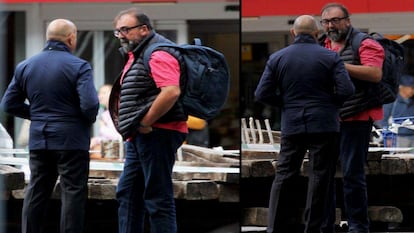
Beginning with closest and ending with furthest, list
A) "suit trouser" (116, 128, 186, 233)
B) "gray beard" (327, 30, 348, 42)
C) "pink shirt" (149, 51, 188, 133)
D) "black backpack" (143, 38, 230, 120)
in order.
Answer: "pink shirt" (149, 51, 188, 133)
"suit trouser" (116, 128, 186, 233)
"black backpack" (143, 38, 230, 120)
"gray beard" (327, 30, 348, 42)

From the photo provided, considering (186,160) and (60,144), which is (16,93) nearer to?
(60,144)

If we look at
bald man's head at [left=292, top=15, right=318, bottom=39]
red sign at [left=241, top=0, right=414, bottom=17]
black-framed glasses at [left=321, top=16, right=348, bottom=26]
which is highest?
red sign at [left=241, top=0, right=414, bottom=17]

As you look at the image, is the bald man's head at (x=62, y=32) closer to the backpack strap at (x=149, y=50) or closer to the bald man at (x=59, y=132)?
the bald man at (x=59, y=132)

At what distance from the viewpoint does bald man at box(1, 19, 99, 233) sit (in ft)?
22.0

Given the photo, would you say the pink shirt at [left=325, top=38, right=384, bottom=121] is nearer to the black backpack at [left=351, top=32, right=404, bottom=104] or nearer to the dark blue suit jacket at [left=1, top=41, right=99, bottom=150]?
the black backpack at [left=351, top=32, right=404, bottom=104]

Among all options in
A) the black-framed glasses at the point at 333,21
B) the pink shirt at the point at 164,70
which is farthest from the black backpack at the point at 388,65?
the pink shirt at the point at 164,70

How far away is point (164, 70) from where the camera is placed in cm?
627

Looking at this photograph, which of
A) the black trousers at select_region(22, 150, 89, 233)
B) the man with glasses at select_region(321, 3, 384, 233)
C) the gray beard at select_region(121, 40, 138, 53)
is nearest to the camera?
the gray beard at select_region(121, 40, 138, 53)

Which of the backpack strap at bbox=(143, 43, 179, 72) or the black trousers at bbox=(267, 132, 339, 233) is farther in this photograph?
the black trousers at bbox=(267, 132, 339, 233)

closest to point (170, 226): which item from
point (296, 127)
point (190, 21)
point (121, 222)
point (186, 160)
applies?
point (121, 222)

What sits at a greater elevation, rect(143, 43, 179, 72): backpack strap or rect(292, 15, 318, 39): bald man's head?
rect(292, 15, 318, 39): bald man's head

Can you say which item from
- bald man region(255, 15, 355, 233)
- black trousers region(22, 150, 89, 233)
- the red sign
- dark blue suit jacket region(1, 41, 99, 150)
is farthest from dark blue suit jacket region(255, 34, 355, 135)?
black trousers region(22, 150, 89, 233)

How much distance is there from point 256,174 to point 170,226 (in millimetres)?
1590

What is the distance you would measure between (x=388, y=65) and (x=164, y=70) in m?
2.13
